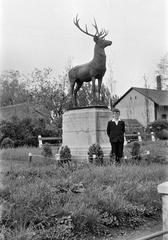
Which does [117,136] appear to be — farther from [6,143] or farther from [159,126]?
[159,126]

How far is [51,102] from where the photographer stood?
32.2m

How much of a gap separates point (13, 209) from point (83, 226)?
3.12 ft

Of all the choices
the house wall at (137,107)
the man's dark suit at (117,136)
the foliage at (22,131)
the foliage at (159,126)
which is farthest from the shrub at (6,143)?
the house wall at (137,107)

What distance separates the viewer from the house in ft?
137

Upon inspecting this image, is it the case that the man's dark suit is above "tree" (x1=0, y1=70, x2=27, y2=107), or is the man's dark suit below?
below

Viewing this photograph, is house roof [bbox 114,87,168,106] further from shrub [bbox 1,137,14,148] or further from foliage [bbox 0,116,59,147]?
shrub [bbox 1,137,14,148]

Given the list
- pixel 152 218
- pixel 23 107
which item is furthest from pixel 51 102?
pixel 152 218

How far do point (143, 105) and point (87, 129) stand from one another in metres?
32.8

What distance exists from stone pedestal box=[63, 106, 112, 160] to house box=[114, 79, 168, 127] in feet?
97.4

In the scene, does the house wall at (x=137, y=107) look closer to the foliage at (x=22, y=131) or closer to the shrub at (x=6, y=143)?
the foliage at (x=22, y=131)

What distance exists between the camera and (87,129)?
11562mm

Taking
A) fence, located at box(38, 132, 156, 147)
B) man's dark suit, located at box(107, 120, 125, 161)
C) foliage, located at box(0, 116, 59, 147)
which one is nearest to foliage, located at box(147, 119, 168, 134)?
fence, located at box(38, 132, 156, 147)

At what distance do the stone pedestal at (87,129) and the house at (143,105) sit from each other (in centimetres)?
2970

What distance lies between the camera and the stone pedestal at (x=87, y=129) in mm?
11398
